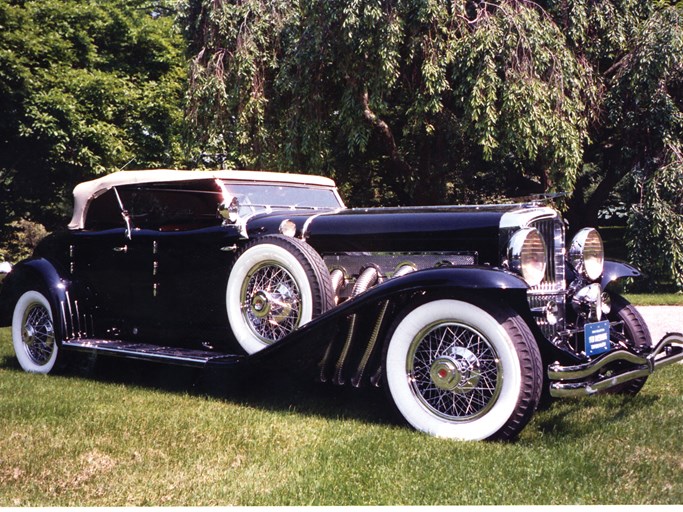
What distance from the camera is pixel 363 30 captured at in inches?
466

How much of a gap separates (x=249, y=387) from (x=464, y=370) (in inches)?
83.7

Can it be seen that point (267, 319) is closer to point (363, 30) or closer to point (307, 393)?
point (307, 393)

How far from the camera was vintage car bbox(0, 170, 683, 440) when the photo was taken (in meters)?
4.03

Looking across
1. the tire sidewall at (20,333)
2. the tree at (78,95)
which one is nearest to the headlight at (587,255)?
the tire sidewall at (20,333)

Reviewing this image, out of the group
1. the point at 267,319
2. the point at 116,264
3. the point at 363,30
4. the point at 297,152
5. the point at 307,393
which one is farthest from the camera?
the point at 297,152

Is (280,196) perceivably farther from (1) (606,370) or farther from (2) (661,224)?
(2) (661,224)

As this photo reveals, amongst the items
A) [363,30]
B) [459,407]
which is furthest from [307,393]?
[363,30]

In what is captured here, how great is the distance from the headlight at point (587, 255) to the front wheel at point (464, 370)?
1.16m

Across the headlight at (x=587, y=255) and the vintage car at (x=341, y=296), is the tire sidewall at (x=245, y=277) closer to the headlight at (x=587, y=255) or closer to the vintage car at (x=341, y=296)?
the vintage car at (x=341, y=296)

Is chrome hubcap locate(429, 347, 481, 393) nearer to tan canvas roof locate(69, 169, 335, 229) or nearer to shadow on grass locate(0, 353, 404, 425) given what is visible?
shadow on grass locate(0, 353, 404, 425)

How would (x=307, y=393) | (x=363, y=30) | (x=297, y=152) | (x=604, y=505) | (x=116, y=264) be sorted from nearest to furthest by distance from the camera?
(x=604, y=505) → (x=307, y=393) → (x=116, y=264) → (x=363, y=30) → (x=297, y=152)

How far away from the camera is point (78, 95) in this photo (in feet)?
59.1

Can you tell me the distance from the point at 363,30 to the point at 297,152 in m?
2.54

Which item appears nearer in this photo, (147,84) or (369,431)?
(369,431)
